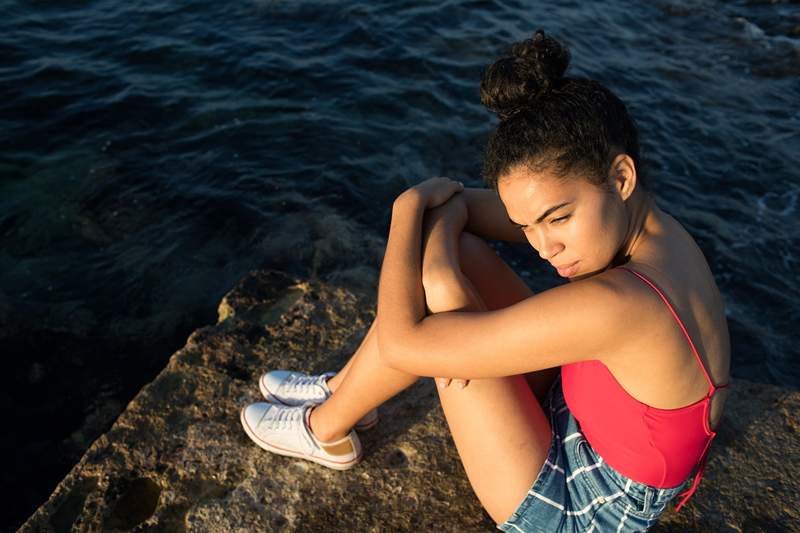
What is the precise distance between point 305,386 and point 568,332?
5.08 feet

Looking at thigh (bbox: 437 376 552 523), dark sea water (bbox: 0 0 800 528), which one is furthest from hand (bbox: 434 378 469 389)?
dark sea water (bbox: 0 0 800 528)

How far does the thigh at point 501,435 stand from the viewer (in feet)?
7.62

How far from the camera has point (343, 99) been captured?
7.11m

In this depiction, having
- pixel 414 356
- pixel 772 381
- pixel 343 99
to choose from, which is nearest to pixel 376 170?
pixel 343 99

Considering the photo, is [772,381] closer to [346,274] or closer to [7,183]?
[346,274]

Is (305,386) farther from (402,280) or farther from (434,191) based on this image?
(434,191)

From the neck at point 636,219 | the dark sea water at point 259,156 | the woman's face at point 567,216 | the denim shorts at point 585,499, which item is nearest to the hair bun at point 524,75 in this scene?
the woman's face at point 567,216

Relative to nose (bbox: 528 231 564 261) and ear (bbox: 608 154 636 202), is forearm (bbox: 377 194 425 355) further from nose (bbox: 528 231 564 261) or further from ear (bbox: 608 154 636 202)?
ear (bbox: 608 154 636 202)

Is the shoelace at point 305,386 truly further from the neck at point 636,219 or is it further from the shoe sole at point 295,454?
the neck at point 636,219

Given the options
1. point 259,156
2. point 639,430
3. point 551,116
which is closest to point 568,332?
point 639,430

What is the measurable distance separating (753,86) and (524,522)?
799 cm

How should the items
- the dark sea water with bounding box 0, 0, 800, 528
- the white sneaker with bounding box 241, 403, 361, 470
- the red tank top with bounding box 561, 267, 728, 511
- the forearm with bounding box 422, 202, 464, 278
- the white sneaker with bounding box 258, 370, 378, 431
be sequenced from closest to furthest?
the red tank top with bounding box 561, 267, 728, 511
the forearm with bounding box 422, 202, 464, 278
the white sneaker with bounding box 241, 403, 361, 470
the white sneaker with bounding box 258, 370, 378, 431
the dark sea water with bounding box 0, 0, 800, 528

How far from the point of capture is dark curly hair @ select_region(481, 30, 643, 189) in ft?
6.67

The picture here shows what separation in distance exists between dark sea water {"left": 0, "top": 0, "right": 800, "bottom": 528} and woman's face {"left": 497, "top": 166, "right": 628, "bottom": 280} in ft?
4.30
